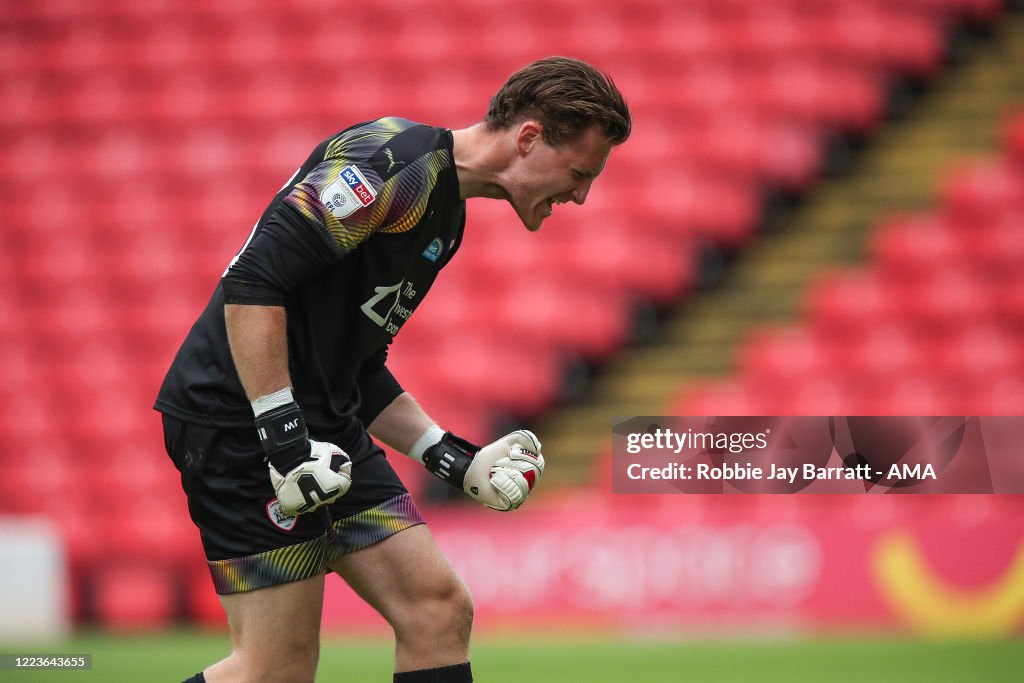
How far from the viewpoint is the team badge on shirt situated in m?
3.13

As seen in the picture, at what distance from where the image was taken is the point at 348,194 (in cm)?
313

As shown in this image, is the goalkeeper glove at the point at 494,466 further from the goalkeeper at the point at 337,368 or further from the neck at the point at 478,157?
the neck at the point at 478,157

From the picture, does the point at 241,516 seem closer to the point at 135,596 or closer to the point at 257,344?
the point at 257,344

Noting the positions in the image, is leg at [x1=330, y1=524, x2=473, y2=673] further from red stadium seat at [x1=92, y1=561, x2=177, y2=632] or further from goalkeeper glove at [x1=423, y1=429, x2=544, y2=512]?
red stadium seat at [x1=92, y1=561, x2=177, y2=632]

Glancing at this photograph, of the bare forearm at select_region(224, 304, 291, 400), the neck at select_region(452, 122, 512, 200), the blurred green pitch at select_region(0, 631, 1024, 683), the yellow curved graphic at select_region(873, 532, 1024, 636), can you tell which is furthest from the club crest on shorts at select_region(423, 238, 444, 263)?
the yellow curved graphic at select_region(873, 532, 1024, 636)

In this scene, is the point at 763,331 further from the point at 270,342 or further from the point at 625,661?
the point at 270,342

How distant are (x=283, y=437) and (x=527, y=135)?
1024mm

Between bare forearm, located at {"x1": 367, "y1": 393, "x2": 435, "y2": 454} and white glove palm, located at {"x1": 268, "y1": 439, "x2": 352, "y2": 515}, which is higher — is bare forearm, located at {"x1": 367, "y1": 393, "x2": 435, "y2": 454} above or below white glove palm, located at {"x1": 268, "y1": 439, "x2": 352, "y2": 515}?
above

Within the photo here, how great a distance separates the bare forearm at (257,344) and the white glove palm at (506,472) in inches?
29.3

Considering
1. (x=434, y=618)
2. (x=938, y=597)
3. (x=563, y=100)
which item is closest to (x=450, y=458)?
(x=434, y=618)

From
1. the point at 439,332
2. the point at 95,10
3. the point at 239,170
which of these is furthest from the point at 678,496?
the point at 95,10

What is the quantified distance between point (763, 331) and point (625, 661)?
3958 millimetres

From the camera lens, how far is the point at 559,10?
38.7 ft

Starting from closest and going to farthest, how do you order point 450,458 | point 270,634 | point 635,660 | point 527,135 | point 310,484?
point 310,484, point 270,634, point 527,135, point 450,458, point 635,660
